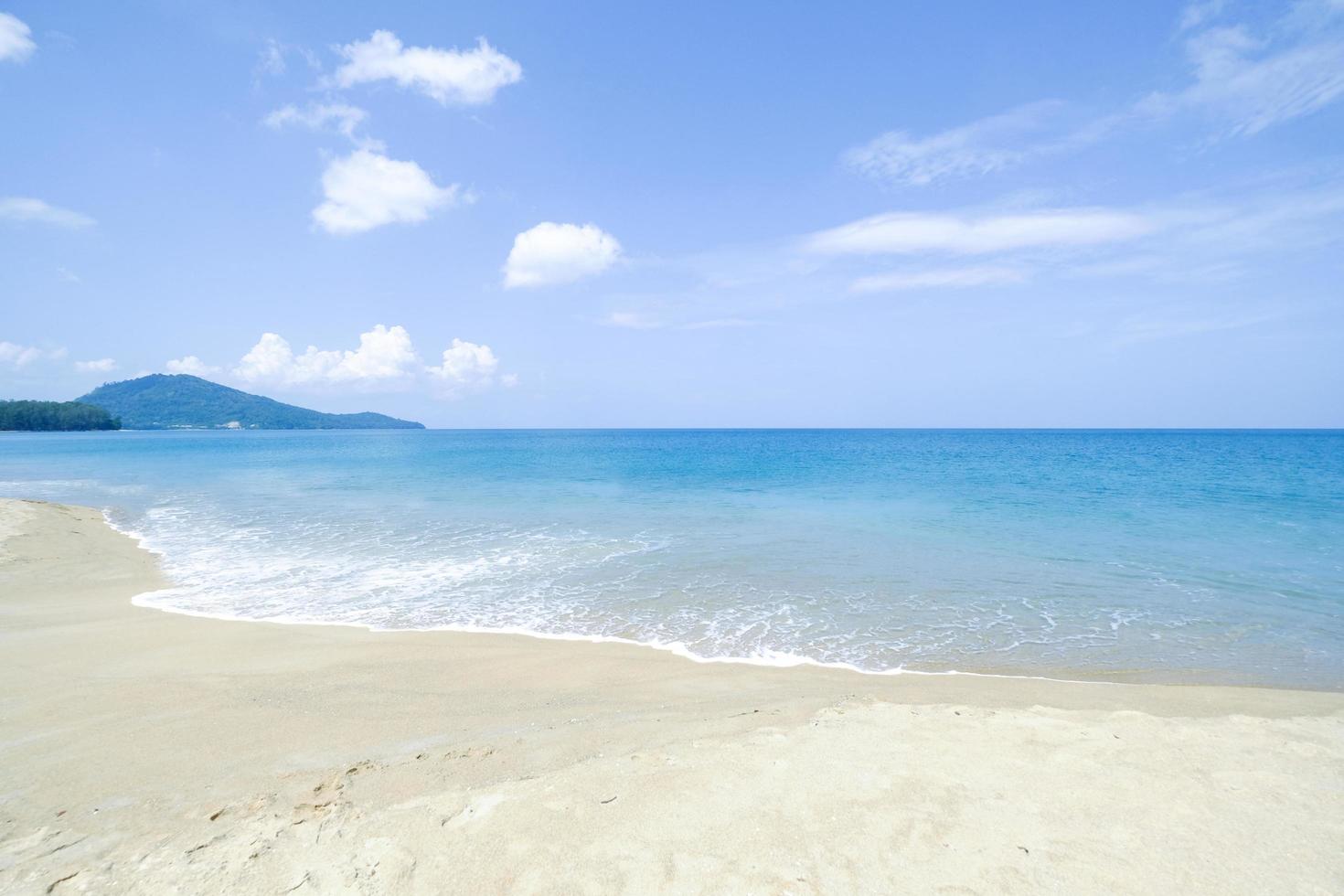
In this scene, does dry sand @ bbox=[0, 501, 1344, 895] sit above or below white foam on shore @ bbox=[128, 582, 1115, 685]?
above

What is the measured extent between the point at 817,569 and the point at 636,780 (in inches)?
385

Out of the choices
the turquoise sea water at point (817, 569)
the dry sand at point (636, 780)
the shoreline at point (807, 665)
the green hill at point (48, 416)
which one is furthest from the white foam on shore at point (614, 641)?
the green hill at point (48, 416)

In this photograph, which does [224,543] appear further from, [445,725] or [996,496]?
[996,496]

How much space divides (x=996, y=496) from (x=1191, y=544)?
1070 centimetres

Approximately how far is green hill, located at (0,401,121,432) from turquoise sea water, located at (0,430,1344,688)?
148 m

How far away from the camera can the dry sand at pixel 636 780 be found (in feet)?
13.0

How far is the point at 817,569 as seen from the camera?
46.2ft

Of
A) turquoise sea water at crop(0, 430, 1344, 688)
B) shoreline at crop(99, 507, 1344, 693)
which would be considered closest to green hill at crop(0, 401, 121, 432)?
turquoise sea water at crop(0, 430, 1344, 688)

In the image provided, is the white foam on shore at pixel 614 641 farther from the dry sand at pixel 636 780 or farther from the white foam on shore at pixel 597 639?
the dry sand at pixel 636 780

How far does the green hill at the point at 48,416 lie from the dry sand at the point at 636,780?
595 ft

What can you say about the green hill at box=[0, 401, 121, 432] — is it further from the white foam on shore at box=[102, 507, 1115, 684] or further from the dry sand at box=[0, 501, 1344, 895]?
the dry sand at box=[0, 501, 1344, 895]

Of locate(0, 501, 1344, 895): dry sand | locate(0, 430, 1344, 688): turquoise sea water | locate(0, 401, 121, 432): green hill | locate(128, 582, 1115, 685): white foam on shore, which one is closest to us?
locate(0, 501, 1344, 895): dry sand

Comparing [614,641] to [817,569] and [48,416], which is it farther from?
[48,416]

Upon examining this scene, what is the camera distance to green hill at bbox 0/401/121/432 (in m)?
133
